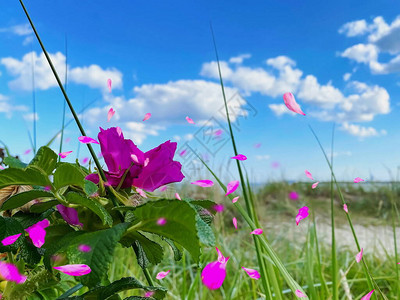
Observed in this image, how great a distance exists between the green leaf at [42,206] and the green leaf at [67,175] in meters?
0.04

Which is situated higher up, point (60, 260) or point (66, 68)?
point (66, 68)

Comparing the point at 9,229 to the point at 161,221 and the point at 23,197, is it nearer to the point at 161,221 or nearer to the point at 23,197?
the point at 23,197

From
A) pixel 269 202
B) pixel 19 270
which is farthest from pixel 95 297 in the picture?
pixel 269 202

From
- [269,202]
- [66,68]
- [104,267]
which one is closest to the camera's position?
[104,267]

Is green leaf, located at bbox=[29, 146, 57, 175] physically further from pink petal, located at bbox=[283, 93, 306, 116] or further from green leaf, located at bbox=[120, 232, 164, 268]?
pink petal, located at bbox=[283, 93, 306, 116]

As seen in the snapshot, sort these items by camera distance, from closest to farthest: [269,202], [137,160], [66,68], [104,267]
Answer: [104,267] < [137,160] < [66,68] < [269,202]

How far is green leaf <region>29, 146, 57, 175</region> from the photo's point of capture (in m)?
0.43

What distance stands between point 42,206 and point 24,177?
2.3 inches

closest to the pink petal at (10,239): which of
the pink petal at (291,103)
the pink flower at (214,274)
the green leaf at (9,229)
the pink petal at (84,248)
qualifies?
the green leaf at (9,229)

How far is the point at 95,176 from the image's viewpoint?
0.47 metres

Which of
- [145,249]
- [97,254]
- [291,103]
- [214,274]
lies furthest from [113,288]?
[291,103]

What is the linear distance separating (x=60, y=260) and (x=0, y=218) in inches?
3.0

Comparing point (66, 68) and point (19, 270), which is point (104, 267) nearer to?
point (19, 270)

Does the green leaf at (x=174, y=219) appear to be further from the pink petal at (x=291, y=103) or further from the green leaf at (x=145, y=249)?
the pink petal at (x=291, y=103)
